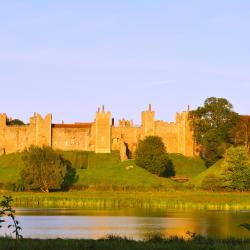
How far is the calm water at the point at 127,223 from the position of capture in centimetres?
3095

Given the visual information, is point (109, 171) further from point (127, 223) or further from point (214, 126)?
point (127, 223)

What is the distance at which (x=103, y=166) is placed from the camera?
A: 83.4m

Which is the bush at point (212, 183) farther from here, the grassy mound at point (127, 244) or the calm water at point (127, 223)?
the grassy mound at point (127, 244)

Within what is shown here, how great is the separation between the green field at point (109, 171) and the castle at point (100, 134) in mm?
1780

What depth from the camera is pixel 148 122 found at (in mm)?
89938

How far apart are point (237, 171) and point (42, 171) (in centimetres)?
1683

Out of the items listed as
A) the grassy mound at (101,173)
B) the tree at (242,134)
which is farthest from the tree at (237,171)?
the tree at (242,134)

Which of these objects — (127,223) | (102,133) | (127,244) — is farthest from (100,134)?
(127,244)

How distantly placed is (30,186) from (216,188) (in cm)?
1622

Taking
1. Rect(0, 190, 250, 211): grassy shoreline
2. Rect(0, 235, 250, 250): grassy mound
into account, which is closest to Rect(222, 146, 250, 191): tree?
Rect(0, 190, 250, 211): grassy shoreline

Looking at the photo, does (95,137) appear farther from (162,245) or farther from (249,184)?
(162,245)

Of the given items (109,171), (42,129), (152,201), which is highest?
(42,129)

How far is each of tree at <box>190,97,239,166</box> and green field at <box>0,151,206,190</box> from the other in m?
2.29

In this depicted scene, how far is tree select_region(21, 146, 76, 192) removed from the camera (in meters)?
66.9
